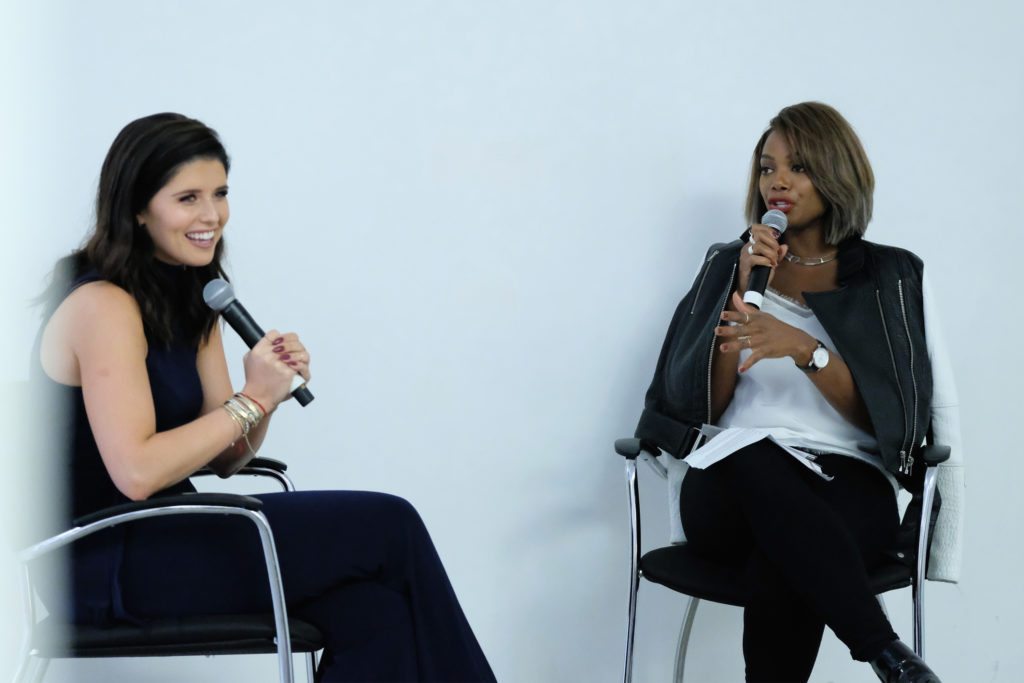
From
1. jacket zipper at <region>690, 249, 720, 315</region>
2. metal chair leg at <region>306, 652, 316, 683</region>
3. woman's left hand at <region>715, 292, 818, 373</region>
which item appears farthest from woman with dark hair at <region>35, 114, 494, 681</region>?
jacket zipper at <region>690, 249, 720, 315</region>

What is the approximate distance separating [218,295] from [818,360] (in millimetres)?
1144

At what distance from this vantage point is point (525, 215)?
8.96 feet

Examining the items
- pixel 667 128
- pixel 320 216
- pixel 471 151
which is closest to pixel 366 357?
pixel 320 216

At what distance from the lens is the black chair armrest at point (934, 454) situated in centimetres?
222

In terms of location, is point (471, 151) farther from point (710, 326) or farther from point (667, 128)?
point (710, 326)

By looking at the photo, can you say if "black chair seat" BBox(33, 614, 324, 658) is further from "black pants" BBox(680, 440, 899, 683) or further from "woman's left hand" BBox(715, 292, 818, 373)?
"woman's left hand" BBox(715, 292, 818, 373)

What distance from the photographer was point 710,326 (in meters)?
2.46

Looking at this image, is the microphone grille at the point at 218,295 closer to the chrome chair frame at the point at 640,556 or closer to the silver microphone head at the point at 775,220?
the chrome chair frame at the point at 640,556

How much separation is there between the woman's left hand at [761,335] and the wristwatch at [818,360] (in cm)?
1

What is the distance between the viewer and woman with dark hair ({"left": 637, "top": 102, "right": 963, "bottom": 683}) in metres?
2.09

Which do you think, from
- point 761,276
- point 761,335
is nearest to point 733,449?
point 761,335

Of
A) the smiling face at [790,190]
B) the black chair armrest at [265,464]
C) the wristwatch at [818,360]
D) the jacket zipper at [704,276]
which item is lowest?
the black chair armrest at [265,464]

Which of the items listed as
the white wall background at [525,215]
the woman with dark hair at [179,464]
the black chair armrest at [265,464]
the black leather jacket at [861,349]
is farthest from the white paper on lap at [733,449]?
the black chair armrest at [265,464]

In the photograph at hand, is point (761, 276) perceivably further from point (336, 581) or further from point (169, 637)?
point (169, 637)
